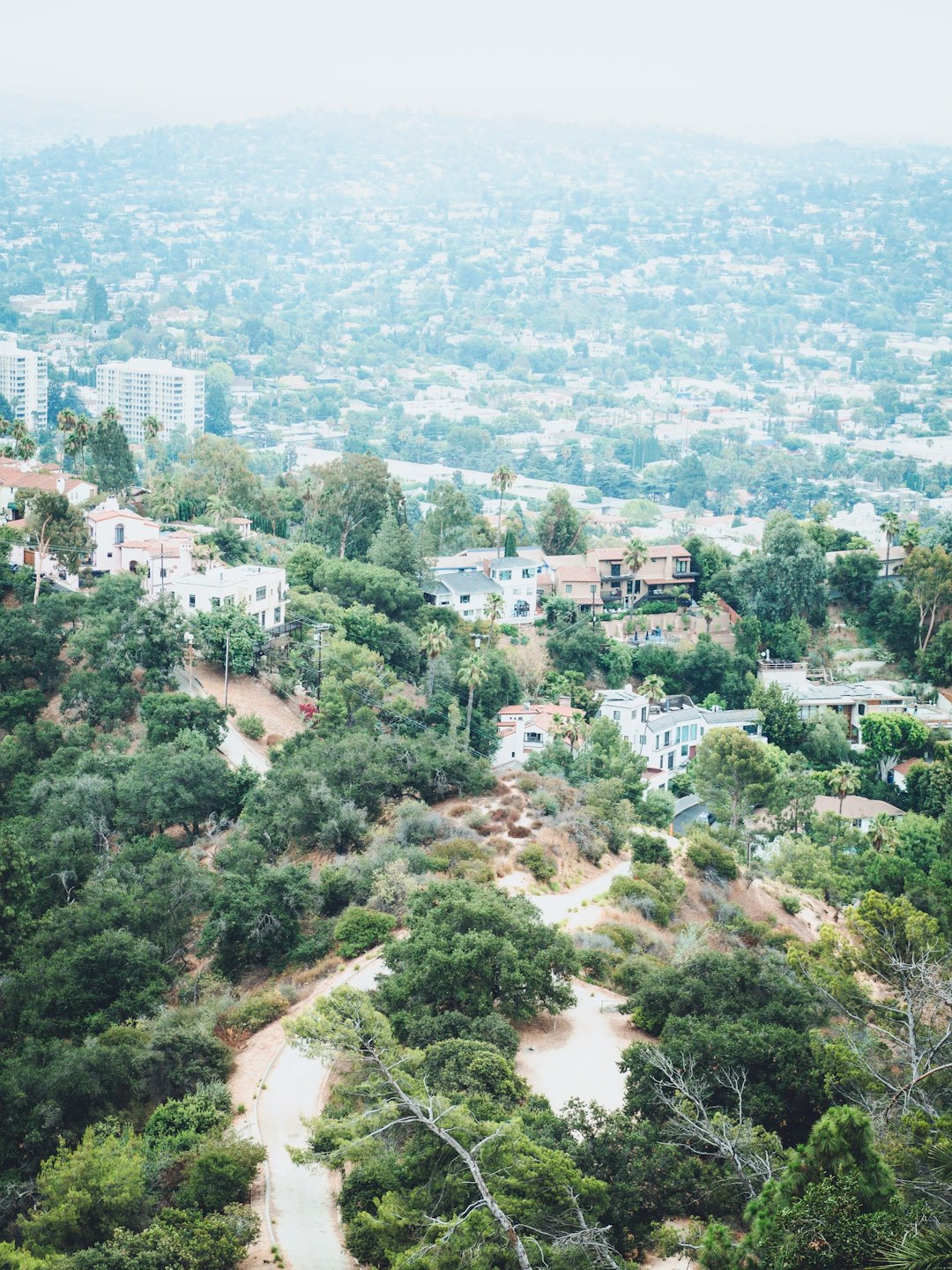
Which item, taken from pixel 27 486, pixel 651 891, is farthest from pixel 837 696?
pixel 27 486

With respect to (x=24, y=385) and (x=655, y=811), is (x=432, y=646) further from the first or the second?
(x=24, y=385)

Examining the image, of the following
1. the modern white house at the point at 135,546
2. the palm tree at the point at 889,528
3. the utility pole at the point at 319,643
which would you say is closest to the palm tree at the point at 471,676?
the utility pole at the point at 319,643

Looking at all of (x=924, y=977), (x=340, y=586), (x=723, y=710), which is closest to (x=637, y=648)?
(x=723, y=710)

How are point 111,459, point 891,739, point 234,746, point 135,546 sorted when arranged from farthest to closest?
point 111,459 → point 891,739 → point 135,546 → point 234,746

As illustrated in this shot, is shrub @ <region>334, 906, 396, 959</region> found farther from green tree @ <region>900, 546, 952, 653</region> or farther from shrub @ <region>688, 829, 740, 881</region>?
green tree @ <region>900, 546, 952, 653</region>

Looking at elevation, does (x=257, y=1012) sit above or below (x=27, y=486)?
below

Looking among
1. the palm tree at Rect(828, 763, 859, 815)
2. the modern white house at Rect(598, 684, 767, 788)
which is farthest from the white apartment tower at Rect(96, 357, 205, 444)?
the palm tree at Rect(828, 763, 859, 815)
